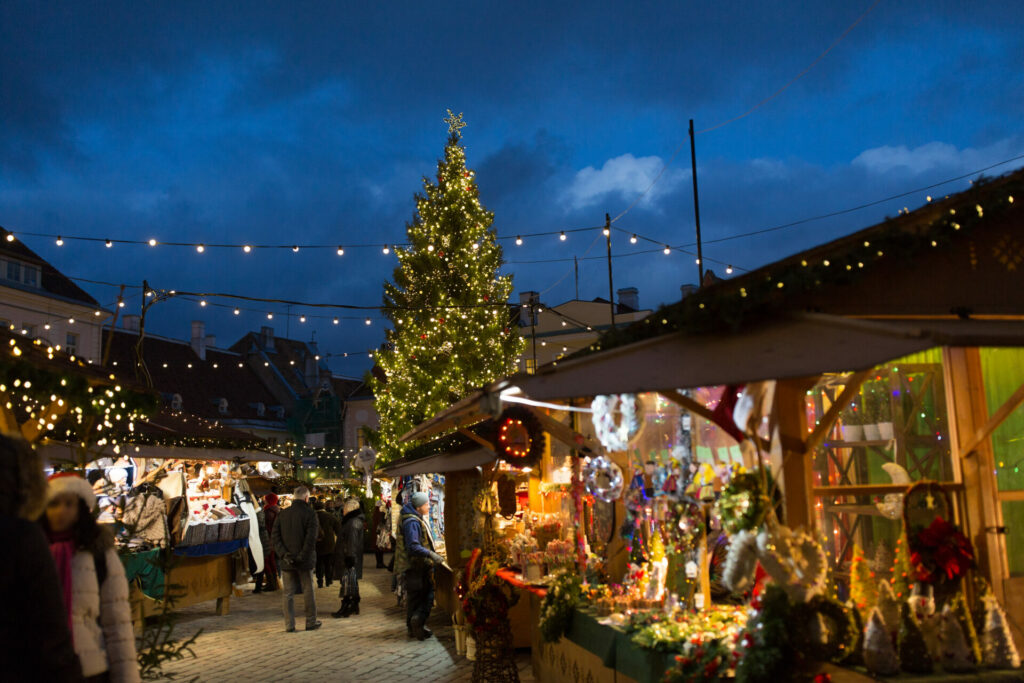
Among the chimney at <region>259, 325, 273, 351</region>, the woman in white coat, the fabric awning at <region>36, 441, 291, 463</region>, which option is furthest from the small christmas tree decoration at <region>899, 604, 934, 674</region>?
the chimney at <region>259, 325, 273, 351</region>

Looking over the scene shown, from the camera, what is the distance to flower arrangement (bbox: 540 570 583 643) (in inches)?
276

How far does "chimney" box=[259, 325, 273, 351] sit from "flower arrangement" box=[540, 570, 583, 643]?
55.9 metres

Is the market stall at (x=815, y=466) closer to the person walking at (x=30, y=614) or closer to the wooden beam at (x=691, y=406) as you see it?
the wooden beam at (x=691, y=406)

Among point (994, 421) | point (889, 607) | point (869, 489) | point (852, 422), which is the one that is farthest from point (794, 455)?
point (852, 422)

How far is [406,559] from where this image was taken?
455 inches

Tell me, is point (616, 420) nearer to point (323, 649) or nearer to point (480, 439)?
point (480, 439)

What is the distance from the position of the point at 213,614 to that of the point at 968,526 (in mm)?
12185

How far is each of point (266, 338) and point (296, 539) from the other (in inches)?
2010

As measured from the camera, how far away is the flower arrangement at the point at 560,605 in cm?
702

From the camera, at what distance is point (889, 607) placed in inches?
193

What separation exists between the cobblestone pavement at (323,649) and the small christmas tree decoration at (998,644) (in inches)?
193

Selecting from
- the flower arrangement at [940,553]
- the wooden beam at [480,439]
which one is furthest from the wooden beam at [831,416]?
the wooden beam at [480,439]

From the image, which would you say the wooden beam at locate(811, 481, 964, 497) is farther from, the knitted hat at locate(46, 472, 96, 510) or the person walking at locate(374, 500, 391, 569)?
the person walking at locate(374, 500, 391, 569)

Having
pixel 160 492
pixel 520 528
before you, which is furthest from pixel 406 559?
pixel 160 492
